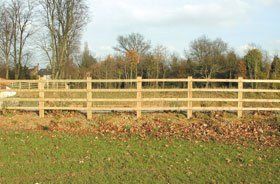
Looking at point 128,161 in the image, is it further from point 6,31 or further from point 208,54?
point 6,31

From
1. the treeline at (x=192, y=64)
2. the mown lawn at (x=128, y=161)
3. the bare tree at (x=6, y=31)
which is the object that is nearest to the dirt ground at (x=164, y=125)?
the mown lawn at (x=128, y=161)

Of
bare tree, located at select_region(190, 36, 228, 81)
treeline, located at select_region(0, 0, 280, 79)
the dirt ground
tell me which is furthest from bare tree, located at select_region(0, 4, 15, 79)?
the dirt ground

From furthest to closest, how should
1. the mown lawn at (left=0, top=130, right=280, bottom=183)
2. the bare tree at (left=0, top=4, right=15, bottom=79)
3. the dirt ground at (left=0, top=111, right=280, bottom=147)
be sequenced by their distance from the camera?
the bare tree at (left=0, top=4, right=15, bottom=79), the dirt ground at (left=0, top=111, right=280, bottom=147), the mown lawn at (left=0, top=130, right=280, bottom=183)

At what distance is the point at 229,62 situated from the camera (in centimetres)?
3694

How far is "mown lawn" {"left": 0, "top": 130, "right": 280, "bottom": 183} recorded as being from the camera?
7.80 metres

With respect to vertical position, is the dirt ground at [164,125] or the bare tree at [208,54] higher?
the bare tree at [208,54]

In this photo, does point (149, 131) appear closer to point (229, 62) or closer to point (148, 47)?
point (229, 62)

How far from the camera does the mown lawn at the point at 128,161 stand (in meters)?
7.80

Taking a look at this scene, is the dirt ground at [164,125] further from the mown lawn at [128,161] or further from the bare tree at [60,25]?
the bare tree at [60,25]

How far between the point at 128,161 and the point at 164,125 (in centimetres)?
373

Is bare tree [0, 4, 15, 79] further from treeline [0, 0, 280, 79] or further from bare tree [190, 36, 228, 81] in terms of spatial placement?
bare tree [190, 36, 228, 81]

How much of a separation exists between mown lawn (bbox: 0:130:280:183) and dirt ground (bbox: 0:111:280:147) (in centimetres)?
76

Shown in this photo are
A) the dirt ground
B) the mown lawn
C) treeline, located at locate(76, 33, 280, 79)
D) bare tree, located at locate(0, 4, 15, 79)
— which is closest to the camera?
the mown lawn

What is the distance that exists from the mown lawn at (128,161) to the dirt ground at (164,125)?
0.76m
